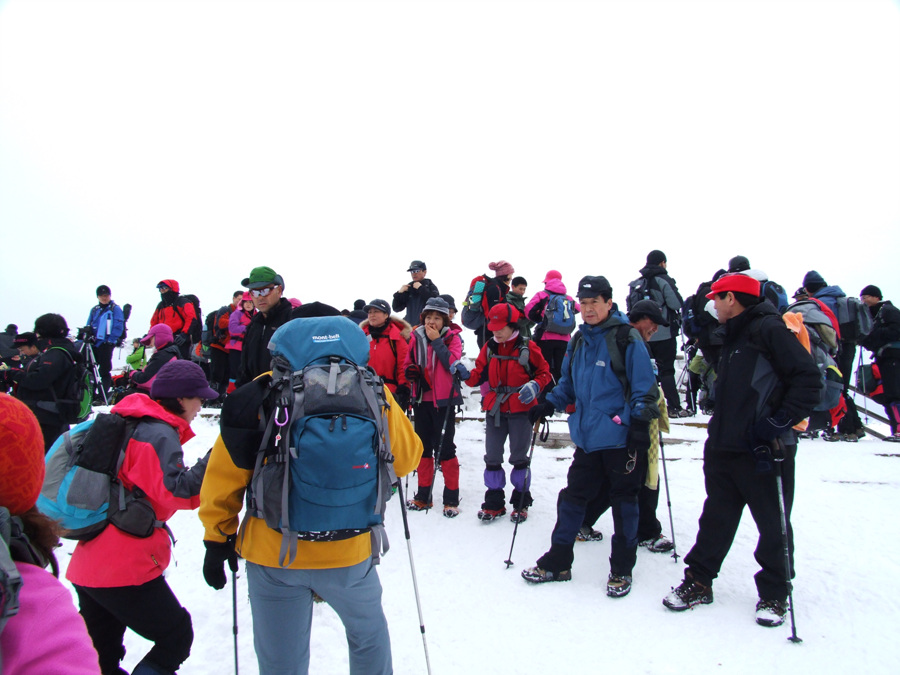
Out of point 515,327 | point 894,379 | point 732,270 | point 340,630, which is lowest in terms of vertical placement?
point 340,630

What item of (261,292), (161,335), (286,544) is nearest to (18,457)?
(286,544)

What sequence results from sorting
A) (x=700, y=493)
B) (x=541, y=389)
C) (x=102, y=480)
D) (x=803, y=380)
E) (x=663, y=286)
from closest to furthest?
(x=102, y=480) → (x=803, y=380) → (x=541, y=389) → (x=700, y=493) → (x=663, y=286)

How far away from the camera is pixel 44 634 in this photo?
1194mm

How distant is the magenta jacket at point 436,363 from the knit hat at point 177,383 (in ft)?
11.3

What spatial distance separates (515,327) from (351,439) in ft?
13.3

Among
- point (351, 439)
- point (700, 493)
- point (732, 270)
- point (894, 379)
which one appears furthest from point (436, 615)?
point (894, 379)

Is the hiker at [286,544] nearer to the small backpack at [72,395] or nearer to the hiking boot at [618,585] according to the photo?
the hiking boot at [618,585]

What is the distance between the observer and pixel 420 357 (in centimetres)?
672

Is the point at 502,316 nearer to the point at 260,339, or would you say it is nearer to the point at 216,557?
the point at 260,339

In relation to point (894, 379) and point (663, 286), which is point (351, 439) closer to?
point (663, 286)

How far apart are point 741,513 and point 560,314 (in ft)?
15.1

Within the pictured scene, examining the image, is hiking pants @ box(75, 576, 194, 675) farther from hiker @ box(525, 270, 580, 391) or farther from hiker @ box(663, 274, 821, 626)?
hiker @ box(525, 270, 580, 391)

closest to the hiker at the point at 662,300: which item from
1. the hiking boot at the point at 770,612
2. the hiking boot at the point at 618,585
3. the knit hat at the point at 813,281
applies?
the knit hat at the point at 813,281

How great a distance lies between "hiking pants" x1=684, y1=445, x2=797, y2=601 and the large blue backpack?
3.06m
